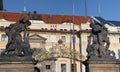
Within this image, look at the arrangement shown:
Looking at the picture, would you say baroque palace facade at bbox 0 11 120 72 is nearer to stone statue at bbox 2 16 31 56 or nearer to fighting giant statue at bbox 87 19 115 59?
fighting giant statue at bbox 87 19 115 59

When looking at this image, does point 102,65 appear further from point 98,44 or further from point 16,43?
point 16,43

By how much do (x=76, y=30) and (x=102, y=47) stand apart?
91.1 feet

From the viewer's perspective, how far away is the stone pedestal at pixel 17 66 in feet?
51.5

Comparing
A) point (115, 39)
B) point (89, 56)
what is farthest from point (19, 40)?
point (115, 39)

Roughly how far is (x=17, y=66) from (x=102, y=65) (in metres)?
4.13

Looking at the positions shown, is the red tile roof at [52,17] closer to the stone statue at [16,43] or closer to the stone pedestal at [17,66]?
the stone statue at [16,43]

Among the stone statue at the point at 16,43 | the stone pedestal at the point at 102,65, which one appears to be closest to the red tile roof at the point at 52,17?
the stone pedestal at the point at 102,65

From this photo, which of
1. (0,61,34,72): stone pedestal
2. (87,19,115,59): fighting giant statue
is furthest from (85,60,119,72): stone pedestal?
(0,61,34,72): stone pedestal

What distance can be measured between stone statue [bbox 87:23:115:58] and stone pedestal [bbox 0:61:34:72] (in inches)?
120

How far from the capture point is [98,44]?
56.4 feet

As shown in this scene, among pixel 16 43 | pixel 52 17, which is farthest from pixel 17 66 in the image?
pixel 52 17

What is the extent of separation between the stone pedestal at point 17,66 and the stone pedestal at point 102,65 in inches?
113

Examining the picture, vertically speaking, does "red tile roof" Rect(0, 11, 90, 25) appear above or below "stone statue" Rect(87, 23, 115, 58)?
above

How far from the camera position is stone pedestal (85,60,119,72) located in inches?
669
